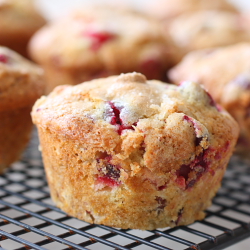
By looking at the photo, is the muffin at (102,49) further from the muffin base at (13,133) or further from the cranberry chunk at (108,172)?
the cranberry chunk at (108,172)

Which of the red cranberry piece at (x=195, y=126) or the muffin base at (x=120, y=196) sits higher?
the red cranberry piece at (x=195, y=126)

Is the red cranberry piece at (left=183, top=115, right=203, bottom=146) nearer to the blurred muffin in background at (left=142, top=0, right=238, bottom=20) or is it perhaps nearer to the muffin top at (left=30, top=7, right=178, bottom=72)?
the muffin top at (left=30, top=7, right=178, bottom=72)

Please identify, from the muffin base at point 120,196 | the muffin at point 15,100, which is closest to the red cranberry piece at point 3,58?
the muffin at point 15,100

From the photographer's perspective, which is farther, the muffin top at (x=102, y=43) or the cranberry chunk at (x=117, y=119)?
the muffin top at (x=102, y=43)

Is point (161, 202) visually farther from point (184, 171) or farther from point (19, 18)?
point (19, 18)

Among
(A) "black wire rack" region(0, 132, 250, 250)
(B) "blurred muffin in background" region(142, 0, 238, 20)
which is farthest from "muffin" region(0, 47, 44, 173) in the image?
(B) "blurred muffin in background" region(142, 0, 238, 20)

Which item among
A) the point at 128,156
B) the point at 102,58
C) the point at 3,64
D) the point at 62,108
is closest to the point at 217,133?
the point at 128,156
